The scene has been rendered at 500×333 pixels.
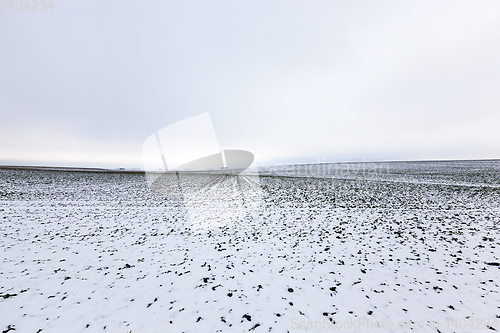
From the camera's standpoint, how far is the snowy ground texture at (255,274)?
5.00 m

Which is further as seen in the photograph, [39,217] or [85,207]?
[85,207]

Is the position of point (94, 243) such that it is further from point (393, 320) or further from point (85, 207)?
point (393, 320)

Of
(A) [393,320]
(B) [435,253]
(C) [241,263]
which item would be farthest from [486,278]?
(C) [241,263]

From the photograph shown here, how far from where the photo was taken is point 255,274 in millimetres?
7160

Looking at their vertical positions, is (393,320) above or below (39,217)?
below

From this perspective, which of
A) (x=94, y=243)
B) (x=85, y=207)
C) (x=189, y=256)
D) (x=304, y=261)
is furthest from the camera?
(x=85, y=207)

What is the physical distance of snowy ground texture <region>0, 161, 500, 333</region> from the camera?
16.4 feet

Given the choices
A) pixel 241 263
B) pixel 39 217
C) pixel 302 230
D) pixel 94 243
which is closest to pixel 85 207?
pixel 39 217

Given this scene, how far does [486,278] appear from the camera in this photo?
21.1 ft

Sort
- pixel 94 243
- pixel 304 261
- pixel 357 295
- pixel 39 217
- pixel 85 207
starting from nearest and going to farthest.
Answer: pixel 357 295 → pixel 304 261 → pixel 94 243 → pixel 39 217 → pixel 85 207

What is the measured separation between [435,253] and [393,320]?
5530 millimetres

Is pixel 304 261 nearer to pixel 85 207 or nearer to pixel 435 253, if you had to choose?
pixel 435 253

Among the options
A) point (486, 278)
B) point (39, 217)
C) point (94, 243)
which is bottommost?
point (486, 278)

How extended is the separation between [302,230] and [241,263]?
4.98 metres
